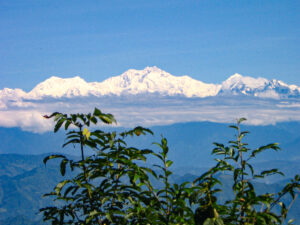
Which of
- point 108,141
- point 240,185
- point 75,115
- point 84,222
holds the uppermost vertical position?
point 75,115

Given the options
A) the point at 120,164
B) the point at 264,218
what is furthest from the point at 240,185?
the point at 120,164

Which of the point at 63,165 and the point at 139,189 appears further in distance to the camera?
the point at 139,189

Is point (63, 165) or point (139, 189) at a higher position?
point (63, 165)

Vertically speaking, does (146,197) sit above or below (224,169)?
below

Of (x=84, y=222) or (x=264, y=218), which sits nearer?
(x=264, y=218)

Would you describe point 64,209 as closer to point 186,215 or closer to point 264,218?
point 186,215

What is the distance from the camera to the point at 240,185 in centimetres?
508

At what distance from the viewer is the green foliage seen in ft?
14.3

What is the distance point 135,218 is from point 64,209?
37.2 inches

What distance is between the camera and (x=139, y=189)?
16.4 feet

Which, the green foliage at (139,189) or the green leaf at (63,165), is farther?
the green leaf at (63,165)

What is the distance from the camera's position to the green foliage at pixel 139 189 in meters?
4.35

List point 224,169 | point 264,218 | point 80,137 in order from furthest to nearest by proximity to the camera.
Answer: point 224,169 < point 80,137 < point 264,218

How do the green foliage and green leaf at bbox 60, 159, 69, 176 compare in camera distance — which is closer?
the green foliage
